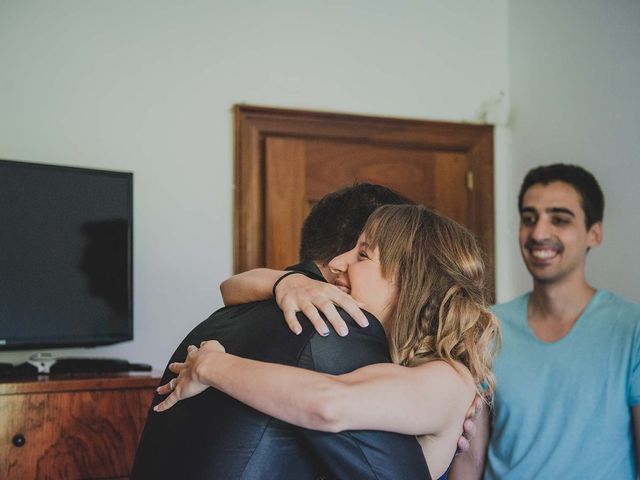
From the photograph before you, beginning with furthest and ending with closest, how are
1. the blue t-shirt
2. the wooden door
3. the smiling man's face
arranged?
the wooden door, the smiling man's face, the blue t-shirt

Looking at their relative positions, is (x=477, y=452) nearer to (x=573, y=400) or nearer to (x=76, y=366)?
(x=573, y=400)

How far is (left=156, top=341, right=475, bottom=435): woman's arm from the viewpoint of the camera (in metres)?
1.09

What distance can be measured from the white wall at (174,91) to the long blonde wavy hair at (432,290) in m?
1.75

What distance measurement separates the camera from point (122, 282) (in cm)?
272

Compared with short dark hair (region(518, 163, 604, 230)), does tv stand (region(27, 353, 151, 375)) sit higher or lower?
lower

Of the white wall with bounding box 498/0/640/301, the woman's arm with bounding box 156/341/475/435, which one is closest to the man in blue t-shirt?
the white wall with bounding box 498/0/640/301

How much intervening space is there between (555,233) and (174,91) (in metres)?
1.54

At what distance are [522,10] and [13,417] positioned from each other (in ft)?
8.97

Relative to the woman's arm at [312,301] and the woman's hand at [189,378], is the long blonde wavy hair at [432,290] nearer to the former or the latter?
the woman's arm at [312,301]

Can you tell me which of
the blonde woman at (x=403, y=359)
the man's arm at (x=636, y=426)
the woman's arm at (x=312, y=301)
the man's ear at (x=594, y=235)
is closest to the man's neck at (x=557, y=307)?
the man's ear at (x=594, y=235)

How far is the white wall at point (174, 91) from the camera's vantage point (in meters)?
2.94

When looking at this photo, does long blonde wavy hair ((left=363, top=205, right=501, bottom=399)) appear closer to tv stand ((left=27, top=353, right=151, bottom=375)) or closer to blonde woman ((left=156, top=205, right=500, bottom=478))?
blonde woman ((left=156, top=205, right=500, bottom=478))

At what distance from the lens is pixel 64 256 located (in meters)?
2.60

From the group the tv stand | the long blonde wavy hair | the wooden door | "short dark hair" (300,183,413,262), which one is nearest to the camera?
the long blonde wavy hair
